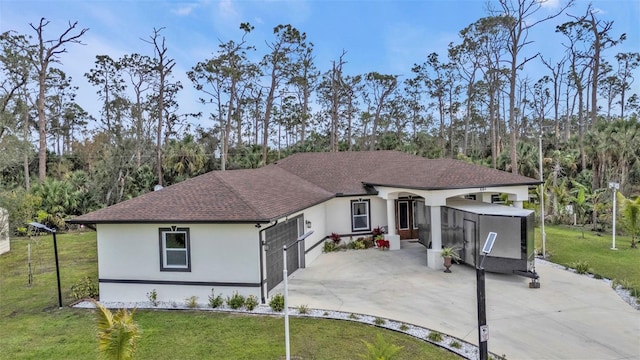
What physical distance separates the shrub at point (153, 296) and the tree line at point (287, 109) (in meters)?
7.13

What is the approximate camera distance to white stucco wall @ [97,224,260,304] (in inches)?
420

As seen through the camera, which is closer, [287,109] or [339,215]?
[339,215]

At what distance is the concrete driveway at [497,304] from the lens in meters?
7.91

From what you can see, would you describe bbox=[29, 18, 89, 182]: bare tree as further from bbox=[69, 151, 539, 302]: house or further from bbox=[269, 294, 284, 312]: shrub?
bbox=[269, 294, 284, 312]: shrub

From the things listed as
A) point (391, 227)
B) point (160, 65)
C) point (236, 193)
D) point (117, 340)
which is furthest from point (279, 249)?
point (160, 65)

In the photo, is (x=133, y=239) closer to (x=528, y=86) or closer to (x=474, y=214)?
(x=474, y=214)

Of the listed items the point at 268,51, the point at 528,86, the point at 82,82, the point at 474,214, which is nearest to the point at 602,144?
the point at 474,214

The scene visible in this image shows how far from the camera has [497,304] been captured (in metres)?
10.3

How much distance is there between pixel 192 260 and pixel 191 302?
46.0 inches

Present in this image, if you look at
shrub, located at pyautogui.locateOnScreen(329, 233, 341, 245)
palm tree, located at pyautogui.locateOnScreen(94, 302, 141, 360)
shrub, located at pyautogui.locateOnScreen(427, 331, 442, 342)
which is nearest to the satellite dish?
shrub, located at pyautogui.locateOnScreen(427, 331, 442, 342)

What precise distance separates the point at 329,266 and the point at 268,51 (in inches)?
993

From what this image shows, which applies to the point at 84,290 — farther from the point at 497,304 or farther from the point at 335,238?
the point at 497,304

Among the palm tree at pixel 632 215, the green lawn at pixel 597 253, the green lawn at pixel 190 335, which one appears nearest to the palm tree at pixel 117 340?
the green lawn at pixel 190 335

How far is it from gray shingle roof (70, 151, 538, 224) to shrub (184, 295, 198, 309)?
7.49 ft
